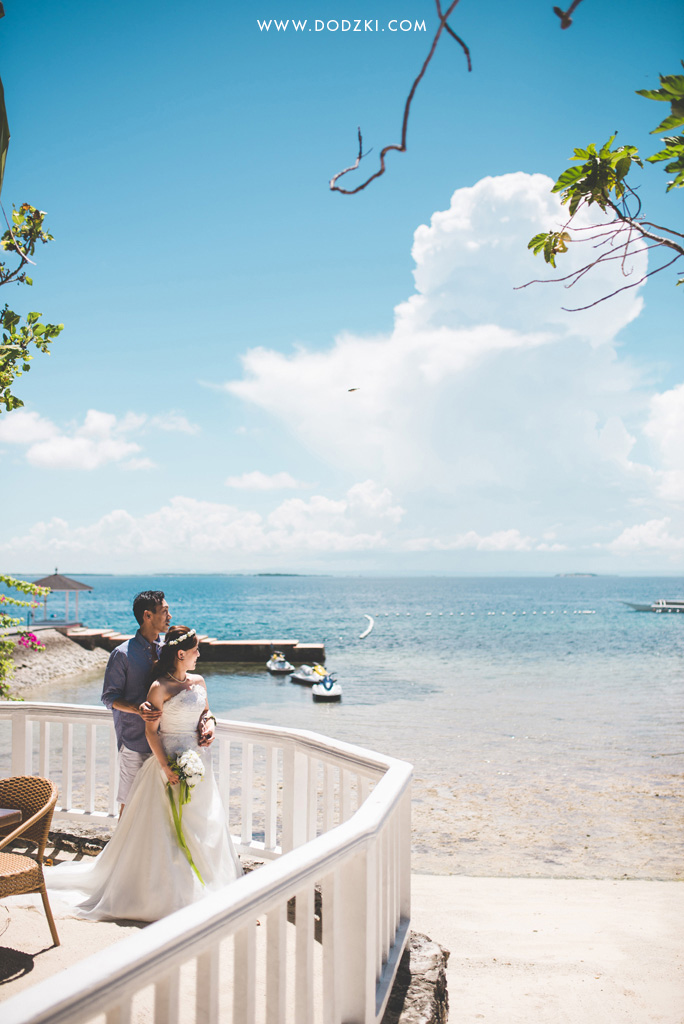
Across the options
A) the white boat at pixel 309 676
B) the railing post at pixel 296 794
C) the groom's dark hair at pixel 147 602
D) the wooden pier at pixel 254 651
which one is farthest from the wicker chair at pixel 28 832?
the wooden pier at pixel 254 651

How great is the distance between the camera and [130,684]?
440cm

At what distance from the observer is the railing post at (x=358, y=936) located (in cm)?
245

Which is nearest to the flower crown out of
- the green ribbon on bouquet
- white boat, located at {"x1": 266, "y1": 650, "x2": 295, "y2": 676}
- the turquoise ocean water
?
the green ribbon on bouquet

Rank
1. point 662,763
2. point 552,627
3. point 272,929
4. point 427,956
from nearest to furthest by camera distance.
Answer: point 272,929 < point 427,956 < point 662,763 < point 552,627

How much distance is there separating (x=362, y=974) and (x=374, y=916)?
0.62 ft

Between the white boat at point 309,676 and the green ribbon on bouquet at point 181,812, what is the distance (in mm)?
21722

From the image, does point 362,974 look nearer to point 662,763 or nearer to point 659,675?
point 662,763

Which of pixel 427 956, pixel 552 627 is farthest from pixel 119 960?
pixel 552 627

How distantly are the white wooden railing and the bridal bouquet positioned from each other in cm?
53

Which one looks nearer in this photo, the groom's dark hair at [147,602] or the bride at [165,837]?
the bride at [165,837]

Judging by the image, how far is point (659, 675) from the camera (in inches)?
1201

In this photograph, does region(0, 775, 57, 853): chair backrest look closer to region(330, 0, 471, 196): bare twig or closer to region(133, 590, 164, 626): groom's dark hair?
region(133, 590, 164, 626): groom's dark hair

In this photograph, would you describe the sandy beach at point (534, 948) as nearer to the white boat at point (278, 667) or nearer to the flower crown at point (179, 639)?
the flower crown at point (179, 639)

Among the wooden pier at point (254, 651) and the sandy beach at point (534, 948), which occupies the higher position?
the sandy beach at point (534, 948)
